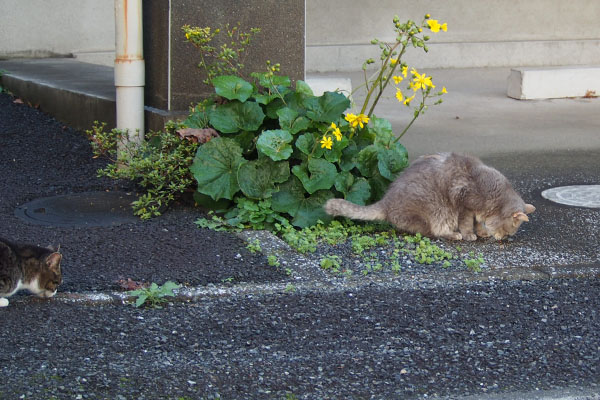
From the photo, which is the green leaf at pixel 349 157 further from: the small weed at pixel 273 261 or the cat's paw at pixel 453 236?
the small weed at pixel 273 261

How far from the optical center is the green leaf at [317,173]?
5.27m

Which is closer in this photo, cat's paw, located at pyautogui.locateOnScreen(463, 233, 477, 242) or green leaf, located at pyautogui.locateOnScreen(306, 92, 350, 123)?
cat's paw, located at pyautogui.locateOnScreen(463, 233, 477, 242)

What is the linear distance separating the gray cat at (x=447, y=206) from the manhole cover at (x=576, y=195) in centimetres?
118

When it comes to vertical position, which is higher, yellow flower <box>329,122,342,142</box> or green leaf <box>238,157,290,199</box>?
yellow flower <box>329,122,342,142</box>

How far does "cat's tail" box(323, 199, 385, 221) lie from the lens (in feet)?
16.6

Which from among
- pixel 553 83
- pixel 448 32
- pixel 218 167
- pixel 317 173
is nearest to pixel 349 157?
pixel 317 173

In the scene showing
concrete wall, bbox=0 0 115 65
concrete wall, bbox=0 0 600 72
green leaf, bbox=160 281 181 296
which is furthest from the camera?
concrete wall, bbox=0 0 600 72

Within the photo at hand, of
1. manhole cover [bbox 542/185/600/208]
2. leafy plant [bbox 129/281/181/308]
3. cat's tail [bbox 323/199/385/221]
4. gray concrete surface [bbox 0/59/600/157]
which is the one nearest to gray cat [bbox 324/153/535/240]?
cat's tail [bbox 323/199/385/221]

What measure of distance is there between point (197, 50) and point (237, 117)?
2.69ft

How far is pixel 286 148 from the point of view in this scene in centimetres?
528

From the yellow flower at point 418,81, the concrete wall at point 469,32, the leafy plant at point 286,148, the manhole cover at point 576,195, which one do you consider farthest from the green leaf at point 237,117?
the concrete wall at point 469,32

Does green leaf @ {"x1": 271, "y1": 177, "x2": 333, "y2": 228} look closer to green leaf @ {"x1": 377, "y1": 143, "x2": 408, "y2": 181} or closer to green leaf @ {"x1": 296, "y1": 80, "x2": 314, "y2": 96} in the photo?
green leaf @ {"x1": 377, "y1": 143, "x2": 408, "y2": 181}

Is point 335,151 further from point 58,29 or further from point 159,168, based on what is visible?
point 58,29

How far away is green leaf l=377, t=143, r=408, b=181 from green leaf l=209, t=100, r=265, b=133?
870mm
